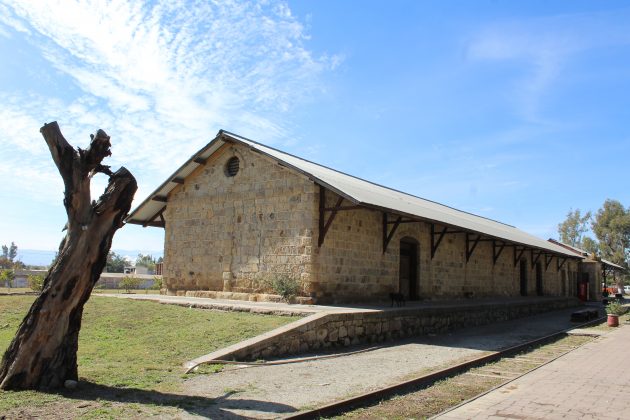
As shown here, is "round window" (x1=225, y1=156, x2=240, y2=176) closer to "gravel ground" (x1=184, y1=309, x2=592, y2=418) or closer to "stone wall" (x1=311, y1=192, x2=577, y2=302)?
"stone wall" (x1=311, y1=192, x2=577, y2=302)

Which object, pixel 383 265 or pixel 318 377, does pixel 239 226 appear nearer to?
pixel 383 265

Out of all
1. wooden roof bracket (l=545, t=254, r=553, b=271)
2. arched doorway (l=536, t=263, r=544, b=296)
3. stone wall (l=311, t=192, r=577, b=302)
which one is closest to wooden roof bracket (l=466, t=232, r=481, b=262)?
stone wall (l=311, t=192, r=577, b=302)

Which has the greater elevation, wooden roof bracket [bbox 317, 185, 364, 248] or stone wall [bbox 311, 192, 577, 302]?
wooden roof bracket [bbox 317, 185, 364, 248]

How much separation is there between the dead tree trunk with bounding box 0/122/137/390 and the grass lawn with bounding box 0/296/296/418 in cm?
33

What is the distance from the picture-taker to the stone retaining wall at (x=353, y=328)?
8766mm

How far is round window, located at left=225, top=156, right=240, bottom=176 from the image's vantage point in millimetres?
16047

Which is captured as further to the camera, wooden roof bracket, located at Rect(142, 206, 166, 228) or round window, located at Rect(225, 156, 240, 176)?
wooden roof bracket, located at Rect(142, 206, 166, 228)

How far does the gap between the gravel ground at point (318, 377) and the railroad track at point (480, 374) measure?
267 millimetres

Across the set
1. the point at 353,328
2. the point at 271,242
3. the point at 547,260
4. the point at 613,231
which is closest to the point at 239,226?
the point at 271,242

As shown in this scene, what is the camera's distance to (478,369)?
9.00m

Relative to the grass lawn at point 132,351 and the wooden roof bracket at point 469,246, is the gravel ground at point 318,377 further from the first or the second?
the wooden roof bracket at point 469,246

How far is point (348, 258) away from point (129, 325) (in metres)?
6.20

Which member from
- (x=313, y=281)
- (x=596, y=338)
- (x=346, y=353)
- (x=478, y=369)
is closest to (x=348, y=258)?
(x=313, y=281)

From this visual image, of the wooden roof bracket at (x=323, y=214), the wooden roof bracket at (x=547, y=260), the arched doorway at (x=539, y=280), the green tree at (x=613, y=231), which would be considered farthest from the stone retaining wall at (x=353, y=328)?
the green tree at (x=613, y=231)
